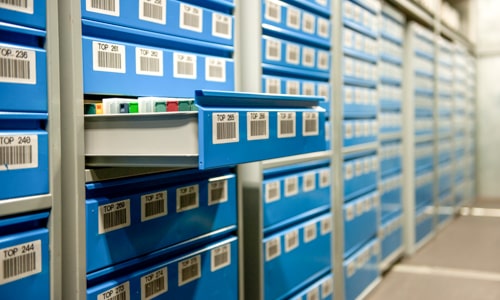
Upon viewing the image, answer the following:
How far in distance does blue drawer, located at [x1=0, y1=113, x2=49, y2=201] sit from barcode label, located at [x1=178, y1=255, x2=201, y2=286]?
1.78ft

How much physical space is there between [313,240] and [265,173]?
528 millimetres

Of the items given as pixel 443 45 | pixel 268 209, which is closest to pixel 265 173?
pixel 268 209

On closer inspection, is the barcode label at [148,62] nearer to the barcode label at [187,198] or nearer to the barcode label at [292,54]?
the barcode label at [187,198]

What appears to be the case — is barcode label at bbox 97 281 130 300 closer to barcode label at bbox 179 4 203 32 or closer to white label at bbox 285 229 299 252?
barcode label at bbox 179 4 203 32

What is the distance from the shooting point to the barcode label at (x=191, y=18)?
1.56 meters

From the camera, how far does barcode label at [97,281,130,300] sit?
4.31ft

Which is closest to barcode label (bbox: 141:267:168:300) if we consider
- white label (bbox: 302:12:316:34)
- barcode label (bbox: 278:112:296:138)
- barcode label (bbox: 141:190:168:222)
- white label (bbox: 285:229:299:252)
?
barcode label (bbox: 141:190:168:222)

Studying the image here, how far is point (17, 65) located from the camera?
1.11 m

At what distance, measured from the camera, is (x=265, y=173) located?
2.01m

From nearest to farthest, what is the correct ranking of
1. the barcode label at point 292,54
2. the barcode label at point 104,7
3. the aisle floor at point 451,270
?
the barcode label at point 104,7, the barcode label at point 292,54, the aisle floor at point 451,270

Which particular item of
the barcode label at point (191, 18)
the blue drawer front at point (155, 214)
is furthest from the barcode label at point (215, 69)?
the blue drawer front at point (155, 214)

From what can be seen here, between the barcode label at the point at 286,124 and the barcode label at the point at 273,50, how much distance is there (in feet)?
2.02

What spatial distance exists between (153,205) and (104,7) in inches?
21.3

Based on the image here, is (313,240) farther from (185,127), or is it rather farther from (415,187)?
(415,187)
